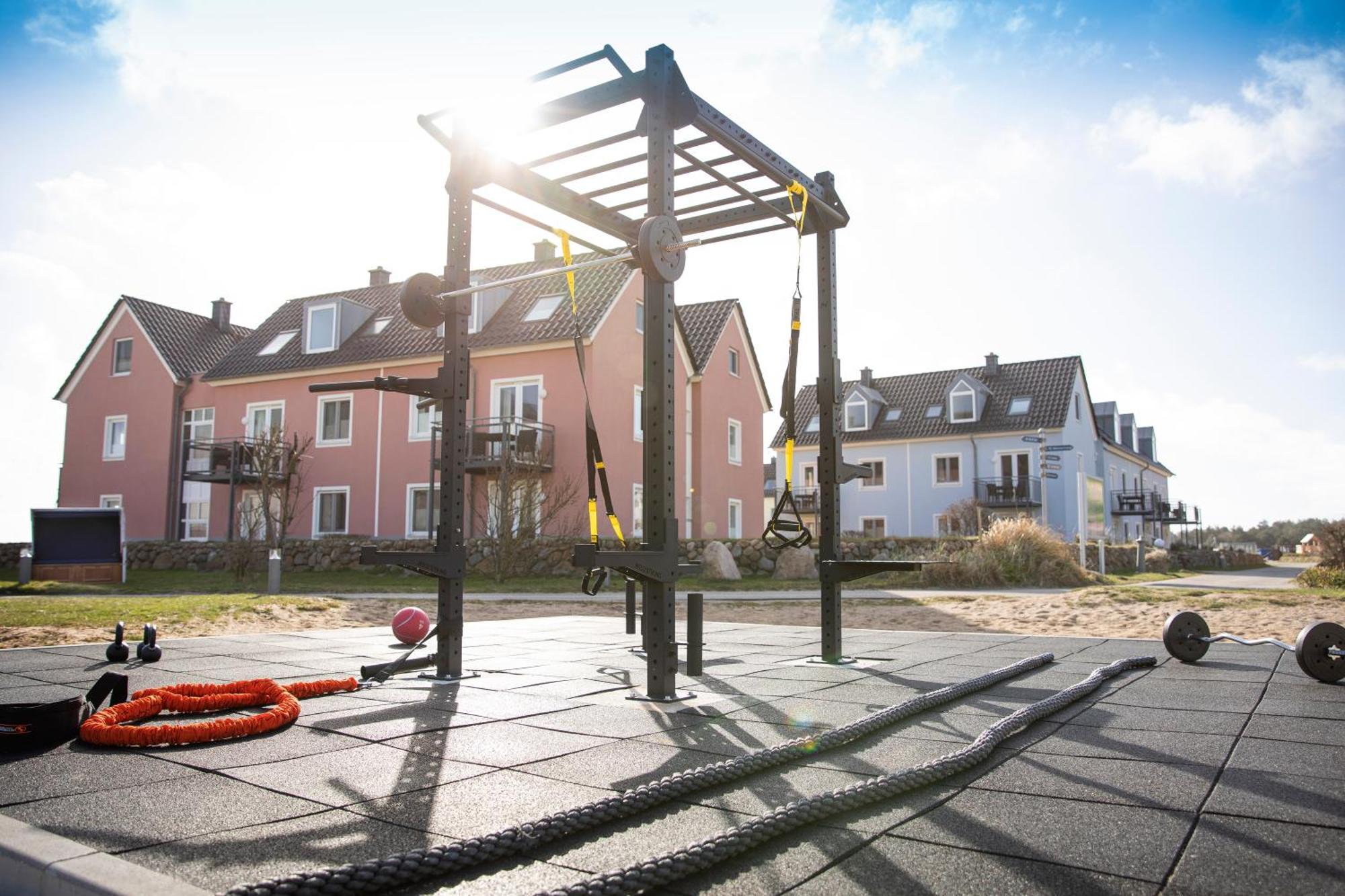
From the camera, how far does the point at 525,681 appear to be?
17.9 feet

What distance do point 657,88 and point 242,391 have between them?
26131 millimetres

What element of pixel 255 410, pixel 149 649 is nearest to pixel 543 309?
pixel 255 410

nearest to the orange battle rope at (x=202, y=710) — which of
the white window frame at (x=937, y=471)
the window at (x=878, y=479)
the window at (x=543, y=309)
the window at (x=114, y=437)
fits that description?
the window at (x=543, y=309)

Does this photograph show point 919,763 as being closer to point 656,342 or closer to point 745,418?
point 656,342

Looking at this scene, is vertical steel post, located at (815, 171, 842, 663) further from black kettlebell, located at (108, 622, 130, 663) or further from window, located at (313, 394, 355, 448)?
window, located at (313, 394, 355, 448)

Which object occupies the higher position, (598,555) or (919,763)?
(598,555)

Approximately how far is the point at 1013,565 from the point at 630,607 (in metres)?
12.5

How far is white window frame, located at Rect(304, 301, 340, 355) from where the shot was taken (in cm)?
2705

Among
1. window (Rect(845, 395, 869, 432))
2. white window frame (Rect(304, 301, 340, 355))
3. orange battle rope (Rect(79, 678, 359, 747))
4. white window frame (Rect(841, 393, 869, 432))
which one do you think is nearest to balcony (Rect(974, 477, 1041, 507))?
white window frame (Rect(841, 393, 869, 432))

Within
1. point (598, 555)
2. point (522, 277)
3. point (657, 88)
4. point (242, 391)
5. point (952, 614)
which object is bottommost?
point (952, 614)

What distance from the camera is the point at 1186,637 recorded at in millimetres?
6184

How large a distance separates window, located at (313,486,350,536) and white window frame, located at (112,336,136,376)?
9547 millimetres

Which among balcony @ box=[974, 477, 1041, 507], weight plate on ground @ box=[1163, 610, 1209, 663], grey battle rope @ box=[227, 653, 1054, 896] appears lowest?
grey battle rope @ box=[227, 653, 1054, 896]

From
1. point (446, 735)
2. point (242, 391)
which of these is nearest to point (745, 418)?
point (242, 391)
